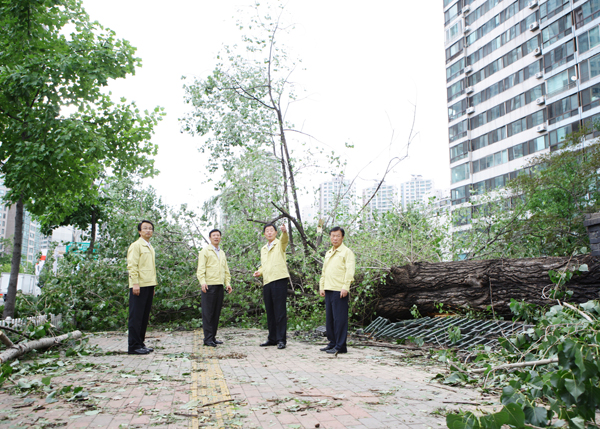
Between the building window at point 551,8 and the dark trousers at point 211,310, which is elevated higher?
the building window at point 551,8

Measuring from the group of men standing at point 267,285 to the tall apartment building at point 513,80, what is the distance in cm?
2726

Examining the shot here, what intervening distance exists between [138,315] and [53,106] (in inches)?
165

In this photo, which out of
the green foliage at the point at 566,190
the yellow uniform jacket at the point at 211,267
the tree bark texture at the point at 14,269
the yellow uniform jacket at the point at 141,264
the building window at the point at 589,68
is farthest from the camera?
the building window at the point at 589,68

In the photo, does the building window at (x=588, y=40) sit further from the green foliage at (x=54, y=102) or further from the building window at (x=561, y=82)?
the green foliage at (x=54, y=102)

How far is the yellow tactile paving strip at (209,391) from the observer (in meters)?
3.27

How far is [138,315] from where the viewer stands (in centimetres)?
675

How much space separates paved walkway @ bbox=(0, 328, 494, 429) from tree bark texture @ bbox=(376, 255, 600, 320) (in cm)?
207

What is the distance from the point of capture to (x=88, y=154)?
8.27 meters

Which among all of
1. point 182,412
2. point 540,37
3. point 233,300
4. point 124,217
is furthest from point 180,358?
point 540,37

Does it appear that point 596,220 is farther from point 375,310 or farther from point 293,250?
point 293,250

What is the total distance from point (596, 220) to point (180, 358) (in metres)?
6.03

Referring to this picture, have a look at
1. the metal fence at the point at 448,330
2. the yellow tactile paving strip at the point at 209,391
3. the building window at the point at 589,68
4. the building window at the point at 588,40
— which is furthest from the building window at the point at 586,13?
the yellow tactile paving strip at the point at 209,391

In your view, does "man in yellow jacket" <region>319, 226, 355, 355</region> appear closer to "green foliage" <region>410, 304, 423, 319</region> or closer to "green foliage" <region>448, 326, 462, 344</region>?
"green foliage" <region>448, 326, 462, 344</region>

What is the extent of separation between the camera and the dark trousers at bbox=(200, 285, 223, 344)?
752 centimetres
